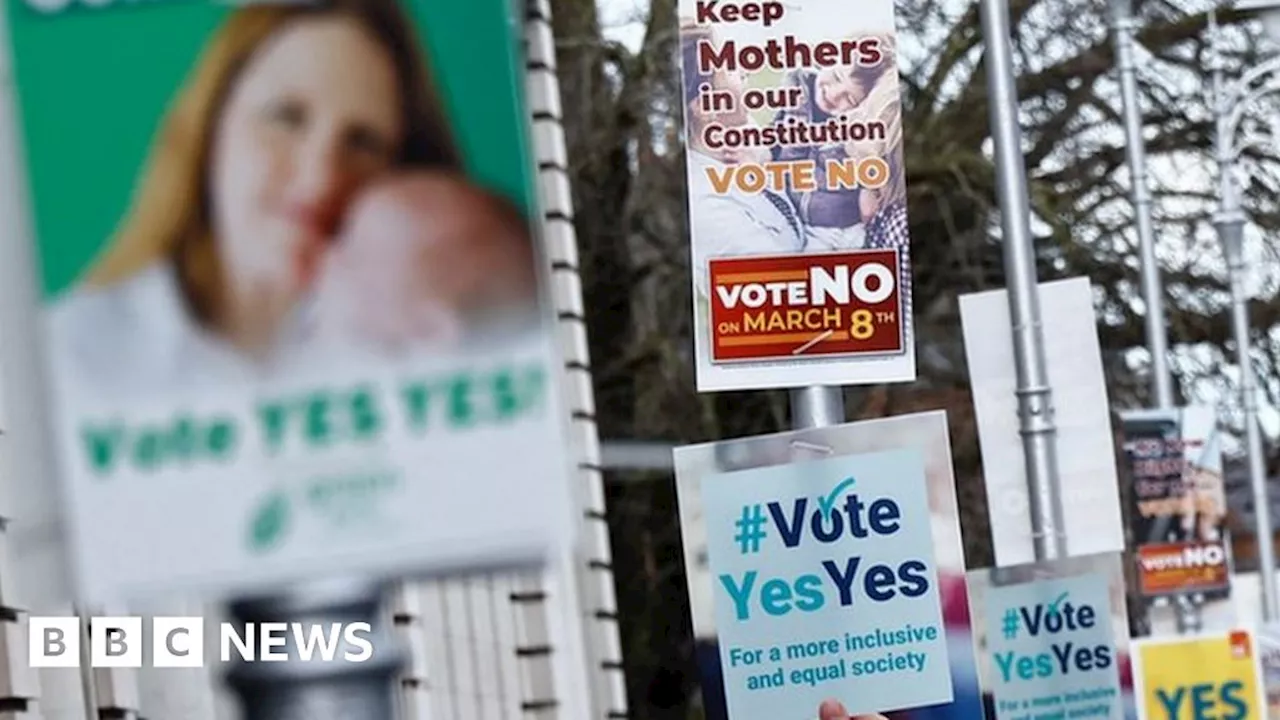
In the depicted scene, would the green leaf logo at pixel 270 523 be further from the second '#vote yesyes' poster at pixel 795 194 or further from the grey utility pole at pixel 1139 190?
the grey utility pole at pixel 1139 190

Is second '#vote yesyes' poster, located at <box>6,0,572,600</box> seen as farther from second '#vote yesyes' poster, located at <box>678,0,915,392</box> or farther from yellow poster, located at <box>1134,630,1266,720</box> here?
yellow poster, located at <box>1134,630,1266,720</box>

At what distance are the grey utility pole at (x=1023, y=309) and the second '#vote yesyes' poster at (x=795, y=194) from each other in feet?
20.8

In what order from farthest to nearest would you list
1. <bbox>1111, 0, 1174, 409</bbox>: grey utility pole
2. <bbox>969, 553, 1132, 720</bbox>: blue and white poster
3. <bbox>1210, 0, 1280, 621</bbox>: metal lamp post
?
<bbox>1210, 0, 1280, 621</bbox>: metal lamp post
<bbox>1111, 0, 1174, 409</bbox>: grey utility pole
<bbox>969, 553, 1132, 720</bbox>: blue and white poster

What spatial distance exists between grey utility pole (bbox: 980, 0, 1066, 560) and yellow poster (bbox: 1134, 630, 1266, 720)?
2493 millimetres

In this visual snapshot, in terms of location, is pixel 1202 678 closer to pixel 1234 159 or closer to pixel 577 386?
pixel 577 386

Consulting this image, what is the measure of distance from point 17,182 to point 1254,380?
29219mm

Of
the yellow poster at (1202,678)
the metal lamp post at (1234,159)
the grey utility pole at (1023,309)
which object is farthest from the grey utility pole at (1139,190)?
the yellow poster at (1202,678)

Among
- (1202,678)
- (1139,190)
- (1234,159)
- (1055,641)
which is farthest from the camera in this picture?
(1234,159)

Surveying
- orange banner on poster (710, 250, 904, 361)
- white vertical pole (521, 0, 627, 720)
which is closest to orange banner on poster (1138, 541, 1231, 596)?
white vertical pole (521, 0, 627, 720)

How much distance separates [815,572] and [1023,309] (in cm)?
801

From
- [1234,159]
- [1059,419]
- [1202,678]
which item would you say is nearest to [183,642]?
[1059,419]

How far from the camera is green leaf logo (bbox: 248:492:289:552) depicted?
2152mm

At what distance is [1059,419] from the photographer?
624 inches

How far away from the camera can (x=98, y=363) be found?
2.14 metres
